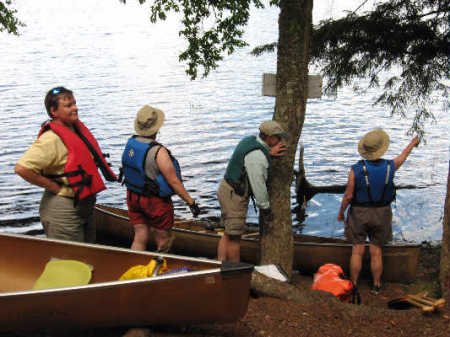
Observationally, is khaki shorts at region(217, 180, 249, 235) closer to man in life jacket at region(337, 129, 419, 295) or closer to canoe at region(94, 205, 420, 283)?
man in life jacket at region(337, 129, 419, 295)

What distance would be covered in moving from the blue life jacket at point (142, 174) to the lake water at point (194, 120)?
4.35 meters

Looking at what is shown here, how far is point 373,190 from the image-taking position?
6.32m

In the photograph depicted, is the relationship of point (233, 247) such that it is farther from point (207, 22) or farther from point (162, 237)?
point (207, 22)

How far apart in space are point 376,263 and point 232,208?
217 centimetres

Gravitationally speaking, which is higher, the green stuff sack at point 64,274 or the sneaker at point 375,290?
the green stuff sack at point 64,274

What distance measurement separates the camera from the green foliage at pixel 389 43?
807 cm

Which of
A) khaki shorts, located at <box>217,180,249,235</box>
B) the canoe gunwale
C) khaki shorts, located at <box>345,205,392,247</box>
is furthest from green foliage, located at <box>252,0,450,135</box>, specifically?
the canoe gunwale

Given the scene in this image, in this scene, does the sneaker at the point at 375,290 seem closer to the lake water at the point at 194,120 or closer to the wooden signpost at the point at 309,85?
the wooden signpost at the point at 309,85

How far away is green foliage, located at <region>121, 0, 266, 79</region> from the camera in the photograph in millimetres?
8203

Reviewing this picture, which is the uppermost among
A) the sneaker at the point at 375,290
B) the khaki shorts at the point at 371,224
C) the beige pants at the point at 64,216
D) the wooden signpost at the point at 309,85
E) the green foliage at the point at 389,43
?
the green foliage at the point at 389,43

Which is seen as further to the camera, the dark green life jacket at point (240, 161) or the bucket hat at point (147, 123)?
the dark green life jacket at point (240, 161)

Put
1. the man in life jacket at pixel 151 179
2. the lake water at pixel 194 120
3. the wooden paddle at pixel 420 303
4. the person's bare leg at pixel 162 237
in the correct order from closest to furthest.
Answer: the wooden paddle at pixel 420 303 < the man in life jacket at pixel 151 179 < the person's bare leg at pixel 162 237 < the lake water at pixel 194 120

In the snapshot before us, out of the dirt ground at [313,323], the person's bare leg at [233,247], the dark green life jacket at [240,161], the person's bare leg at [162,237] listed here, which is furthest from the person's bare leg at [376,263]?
the person's bare leg at [162,237]

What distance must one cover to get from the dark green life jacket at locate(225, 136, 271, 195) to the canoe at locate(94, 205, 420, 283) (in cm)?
201
